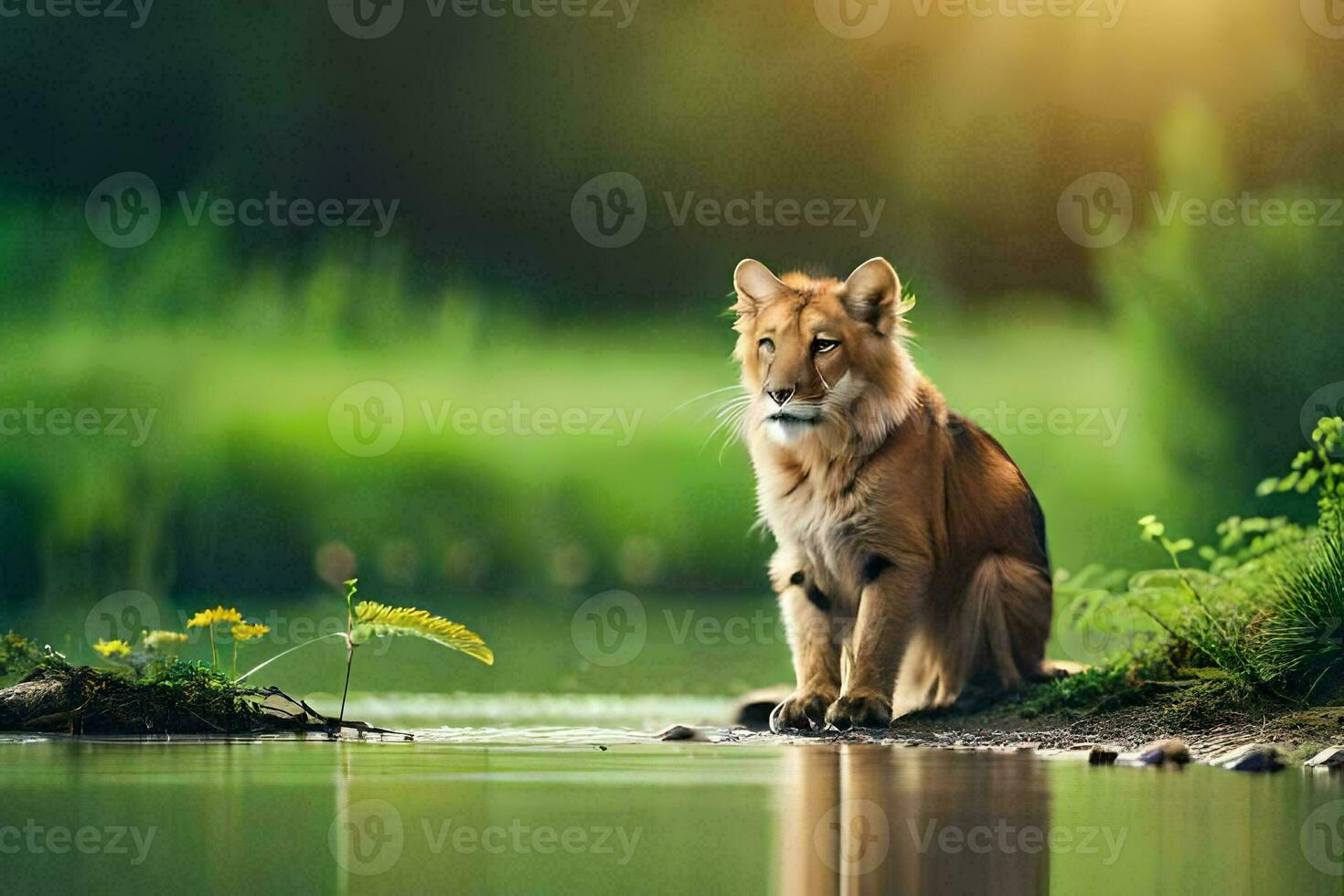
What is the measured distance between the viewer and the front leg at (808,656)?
19.6ft

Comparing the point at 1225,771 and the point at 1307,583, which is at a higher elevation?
the point at 1307,583

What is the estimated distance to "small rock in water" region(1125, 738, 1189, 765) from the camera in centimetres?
506

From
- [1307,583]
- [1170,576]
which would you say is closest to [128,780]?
[1307,583]

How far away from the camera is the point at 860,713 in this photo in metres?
5.86

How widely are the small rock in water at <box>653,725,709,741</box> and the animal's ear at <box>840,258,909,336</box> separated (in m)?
1.80

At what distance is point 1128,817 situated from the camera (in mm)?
3609

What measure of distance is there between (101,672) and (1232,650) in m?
4.39

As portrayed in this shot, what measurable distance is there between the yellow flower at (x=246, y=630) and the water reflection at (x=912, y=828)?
96.8 inches

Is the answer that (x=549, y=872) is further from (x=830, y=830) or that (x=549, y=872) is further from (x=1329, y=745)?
(x=1329, y=745)

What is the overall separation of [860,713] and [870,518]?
2.64 feet

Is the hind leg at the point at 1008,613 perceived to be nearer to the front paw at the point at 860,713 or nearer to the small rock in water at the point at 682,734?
the front paw at the point at 860,713

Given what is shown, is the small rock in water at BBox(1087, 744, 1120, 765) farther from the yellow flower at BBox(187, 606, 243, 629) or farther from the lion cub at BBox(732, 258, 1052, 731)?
the yellow flower at BBox(187, 606, 243, 629)

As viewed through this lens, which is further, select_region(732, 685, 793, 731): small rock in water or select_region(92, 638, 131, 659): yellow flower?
select_region(732, 685, 793, 731): small rock in water

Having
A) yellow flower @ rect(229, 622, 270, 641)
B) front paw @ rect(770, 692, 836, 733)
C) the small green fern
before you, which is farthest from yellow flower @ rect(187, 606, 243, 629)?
front paw @ rect(770, 692, 836, 733)
